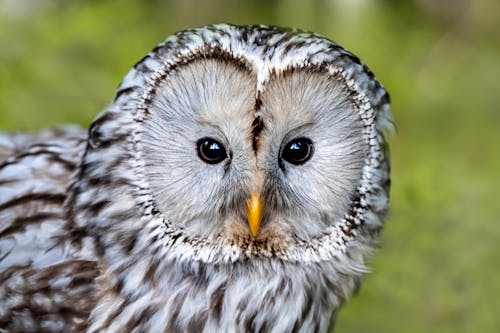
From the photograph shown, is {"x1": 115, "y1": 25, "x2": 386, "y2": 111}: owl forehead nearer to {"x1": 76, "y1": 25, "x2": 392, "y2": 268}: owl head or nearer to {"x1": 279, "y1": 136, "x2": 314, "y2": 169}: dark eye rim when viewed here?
{"x1": 76, "y1": 25, "x2": 392, "y2": 268}: owl head

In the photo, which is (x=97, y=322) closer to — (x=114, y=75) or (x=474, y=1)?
(x=114, y=75)

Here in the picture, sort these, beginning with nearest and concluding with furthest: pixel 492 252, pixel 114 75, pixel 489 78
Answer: pixel 492 252
pixel 114 75
pixel 489 78

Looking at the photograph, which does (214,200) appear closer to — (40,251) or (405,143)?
(40,251)

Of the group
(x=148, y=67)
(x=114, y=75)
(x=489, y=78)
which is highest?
(x=489, y=78)

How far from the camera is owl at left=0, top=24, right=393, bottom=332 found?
7.81ft

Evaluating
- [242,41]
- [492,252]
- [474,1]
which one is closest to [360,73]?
[242,41]

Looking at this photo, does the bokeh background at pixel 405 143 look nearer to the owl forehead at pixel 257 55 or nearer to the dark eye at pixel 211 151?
the owl forehead at pixel 257 55

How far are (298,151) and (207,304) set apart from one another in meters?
0.48

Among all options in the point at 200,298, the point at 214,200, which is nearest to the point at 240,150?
the point at 214,200

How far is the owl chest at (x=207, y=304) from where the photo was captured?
257cm

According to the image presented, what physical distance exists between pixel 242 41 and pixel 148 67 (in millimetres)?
253

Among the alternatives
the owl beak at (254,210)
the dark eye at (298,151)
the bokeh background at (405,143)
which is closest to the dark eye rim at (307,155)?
the dark eye at (298,151)

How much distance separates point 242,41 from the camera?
2449 millimetres

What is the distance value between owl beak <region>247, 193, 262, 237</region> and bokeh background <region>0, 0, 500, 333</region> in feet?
2.02
